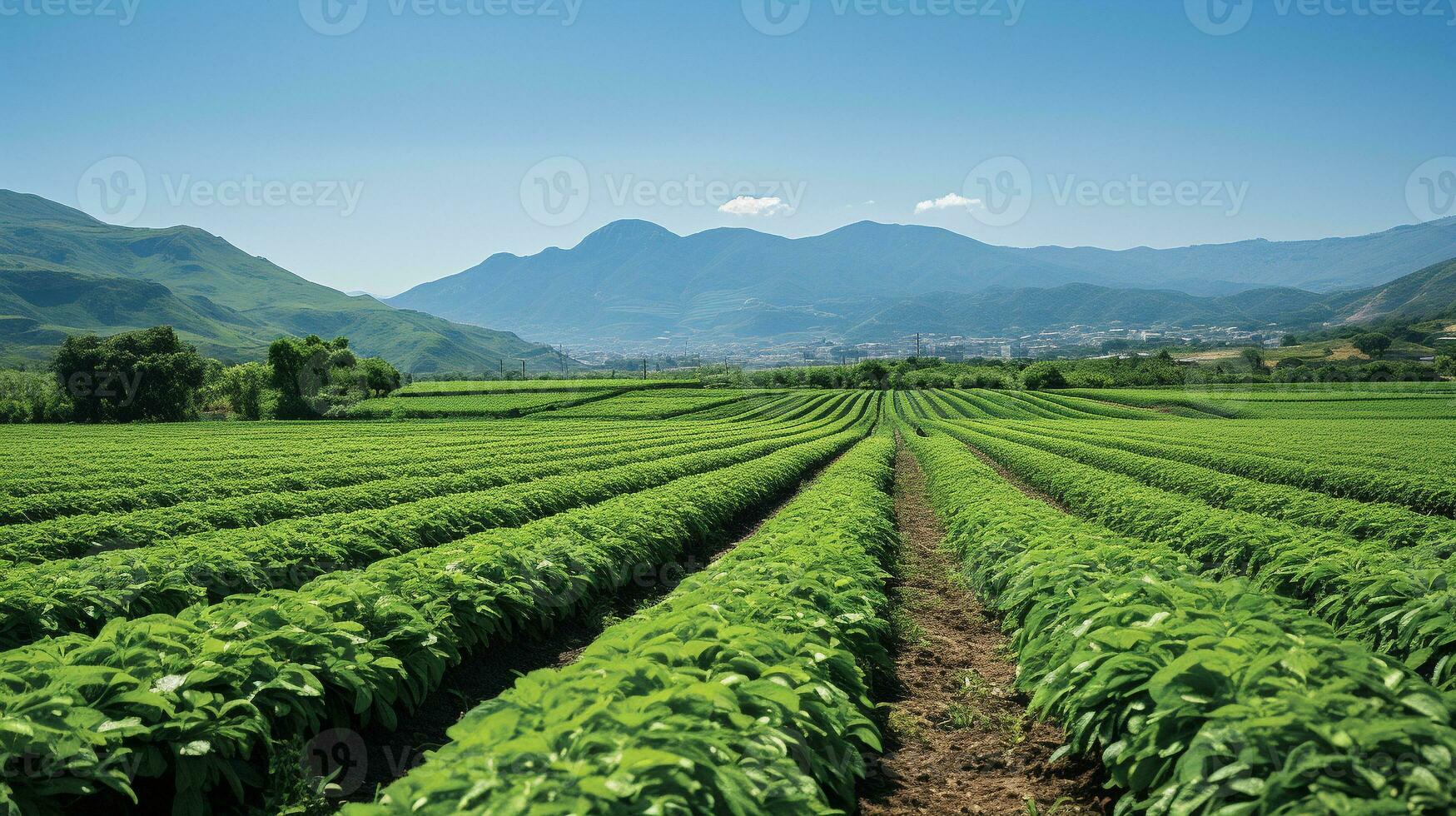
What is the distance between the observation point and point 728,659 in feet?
14.6

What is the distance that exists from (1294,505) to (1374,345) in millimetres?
160224

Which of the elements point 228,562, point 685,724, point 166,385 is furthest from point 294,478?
point 166,385

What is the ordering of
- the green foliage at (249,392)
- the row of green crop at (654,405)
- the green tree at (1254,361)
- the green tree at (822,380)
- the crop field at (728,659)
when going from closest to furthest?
the crop field at (728,659) → the row of green crop at (654,405) → the green foliage at (249,392) → the green tree at (1254,361) → the green tree at (822,380)

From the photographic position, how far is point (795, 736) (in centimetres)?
387

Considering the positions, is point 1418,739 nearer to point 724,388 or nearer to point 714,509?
point 714,509

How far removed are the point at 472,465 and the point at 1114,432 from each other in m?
37.9

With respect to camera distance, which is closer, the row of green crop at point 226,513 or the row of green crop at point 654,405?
the row of green crop at point 226,513

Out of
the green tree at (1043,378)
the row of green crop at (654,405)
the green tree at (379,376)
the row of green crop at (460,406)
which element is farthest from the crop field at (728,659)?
the green tree at (1043,378)

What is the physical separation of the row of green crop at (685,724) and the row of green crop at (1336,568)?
13.9 feet

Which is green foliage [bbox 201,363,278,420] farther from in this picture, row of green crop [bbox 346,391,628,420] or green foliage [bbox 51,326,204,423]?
row of green crop [bbox 346,391,628,420]

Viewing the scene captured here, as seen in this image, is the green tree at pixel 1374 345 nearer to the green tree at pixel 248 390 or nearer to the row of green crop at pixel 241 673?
the row of green crop at pixel 241 673

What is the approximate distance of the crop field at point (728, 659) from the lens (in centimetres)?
318

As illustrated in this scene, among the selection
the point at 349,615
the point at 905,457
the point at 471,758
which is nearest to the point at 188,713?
the point at 349,615

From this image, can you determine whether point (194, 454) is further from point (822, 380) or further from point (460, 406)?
point (822, 380)
